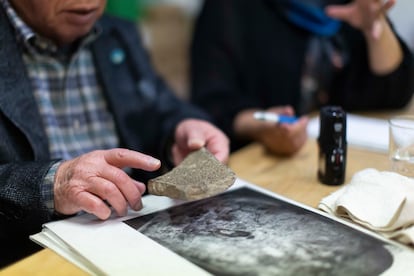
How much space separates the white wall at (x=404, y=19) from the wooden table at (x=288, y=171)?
0.48 m

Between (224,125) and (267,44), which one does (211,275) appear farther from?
(267,44)

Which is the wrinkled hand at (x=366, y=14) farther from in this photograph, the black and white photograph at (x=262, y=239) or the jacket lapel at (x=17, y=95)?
the jacket lapel at (x=17, y=95)

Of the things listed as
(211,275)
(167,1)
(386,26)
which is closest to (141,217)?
(211,275)

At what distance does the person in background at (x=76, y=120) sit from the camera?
68cm

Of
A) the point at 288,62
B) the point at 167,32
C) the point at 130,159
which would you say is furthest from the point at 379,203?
the point at 167,32

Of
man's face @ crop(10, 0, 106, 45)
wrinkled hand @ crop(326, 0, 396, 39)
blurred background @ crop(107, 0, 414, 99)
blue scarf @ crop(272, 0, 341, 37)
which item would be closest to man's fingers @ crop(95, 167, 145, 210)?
man's face @ crop(10, 0, 106, 45)

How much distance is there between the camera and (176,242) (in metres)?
0.59

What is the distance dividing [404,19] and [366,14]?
16.4 inches

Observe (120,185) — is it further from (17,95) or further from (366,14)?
(366,14)

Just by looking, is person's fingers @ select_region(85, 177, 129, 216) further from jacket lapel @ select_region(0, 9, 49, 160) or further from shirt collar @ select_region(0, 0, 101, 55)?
shirt collar @ select_region(0, 0, 101, 55)

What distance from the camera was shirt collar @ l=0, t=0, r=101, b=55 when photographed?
0.88 metres

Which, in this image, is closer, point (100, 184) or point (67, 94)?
point (100, 184)

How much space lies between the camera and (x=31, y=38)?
906 millimetres

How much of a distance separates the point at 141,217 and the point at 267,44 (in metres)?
0.86
